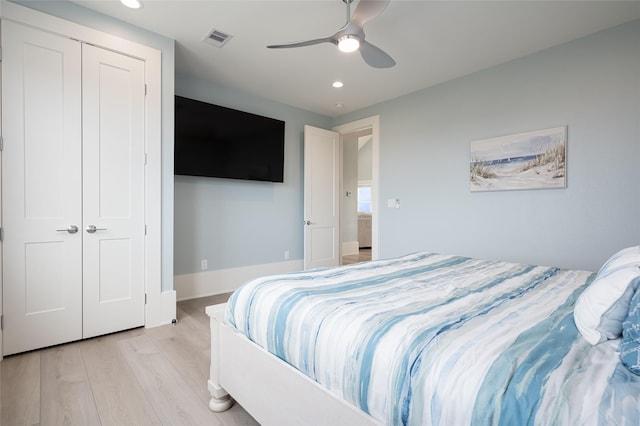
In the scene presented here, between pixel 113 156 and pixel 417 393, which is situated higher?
pixel 113 156

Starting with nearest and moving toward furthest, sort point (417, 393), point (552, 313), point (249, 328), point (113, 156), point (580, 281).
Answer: point (417, 393)
point (552, 313)
point (249, 328)
point (580, 281)
point (113, 156)

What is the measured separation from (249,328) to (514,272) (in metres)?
1.56

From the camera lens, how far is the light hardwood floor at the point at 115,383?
4.89 feet

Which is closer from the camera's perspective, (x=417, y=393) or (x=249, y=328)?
(x=417, y=393)

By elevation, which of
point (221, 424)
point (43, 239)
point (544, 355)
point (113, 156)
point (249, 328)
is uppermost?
point (113, 156)

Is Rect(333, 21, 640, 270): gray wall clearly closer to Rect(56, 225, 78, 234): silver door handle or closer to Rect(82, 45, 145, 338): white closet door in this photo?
Rect(82, 45, 145, 338): white closet door

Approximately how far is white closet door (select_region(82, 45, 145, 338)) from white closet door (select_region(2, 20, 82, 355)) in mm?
66

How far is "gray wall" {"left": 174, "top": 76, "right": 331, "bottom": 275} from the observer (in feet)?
11.2

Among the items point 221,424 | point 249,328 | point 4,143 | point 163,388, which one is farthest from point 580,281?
point 4,143

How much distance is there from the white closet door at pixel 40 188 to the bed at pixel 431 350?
1.48 metres

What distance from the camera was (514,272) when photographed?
5.92 feet

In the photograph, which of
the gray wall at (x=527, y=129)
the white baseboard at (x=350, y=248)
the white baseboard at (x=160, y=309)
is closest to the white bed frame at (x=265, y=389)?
the white baseboard at (x=160, y=309)

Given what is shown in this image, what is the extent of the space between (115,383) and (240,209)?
7.80 feet

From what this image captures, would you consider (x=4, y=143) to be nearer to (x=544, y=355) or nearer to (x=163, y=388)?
(x=163, y=388)
